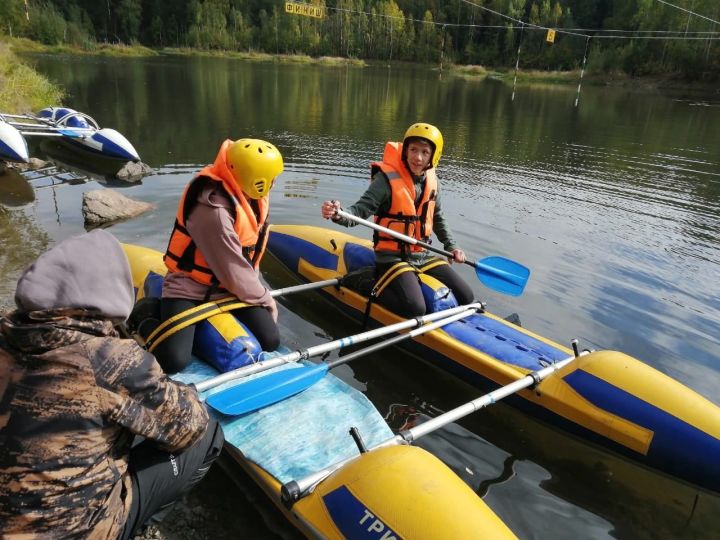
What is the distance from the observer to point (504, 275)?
17.4 ft

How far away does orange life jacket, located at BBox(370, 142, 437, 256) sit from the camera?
5.02 m

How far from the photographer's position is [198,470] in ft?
8.33

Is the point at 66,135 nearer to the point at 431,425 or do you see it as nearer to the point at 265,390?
the point at 265,390

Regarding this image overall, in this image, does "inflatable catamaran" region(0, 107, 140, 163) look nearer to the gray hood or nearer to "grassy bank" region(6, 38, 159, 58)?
the gray hood

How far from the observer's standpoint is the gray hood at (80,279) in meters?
1.61

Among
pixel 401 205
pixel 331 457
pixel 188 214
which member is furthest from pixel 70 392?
pixel 401 205

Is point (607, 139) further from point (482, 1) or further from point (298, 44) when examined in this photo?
point (482, 1)

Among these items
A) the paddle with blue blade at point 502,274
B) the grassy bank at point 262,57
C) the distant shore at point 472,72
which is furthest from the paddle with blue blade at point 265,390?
the grassy bank at point 262,57

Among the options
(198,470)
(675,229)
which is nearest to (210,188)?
(198,470)

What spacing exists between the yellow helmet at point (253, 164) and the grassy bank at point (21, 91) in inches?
480

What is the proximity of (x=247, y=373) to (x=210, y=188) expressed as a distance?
130 cm

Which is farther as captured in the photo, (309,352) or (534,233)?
(534,233)

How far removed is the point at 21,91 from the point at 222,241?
48.1 feet

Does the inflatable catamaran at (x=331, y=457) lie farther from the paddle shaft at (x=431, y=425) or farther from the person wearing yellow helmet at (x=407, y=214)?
the person wearing yellow helmet at (x=407, y=214)
